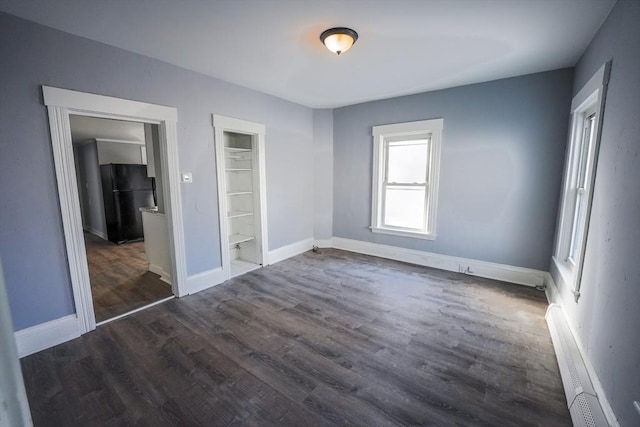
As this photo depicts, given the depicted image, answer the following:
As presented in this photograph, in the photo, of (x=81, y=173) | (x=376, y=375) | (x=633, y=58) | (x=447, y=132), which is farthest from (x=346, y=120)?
(x=81, y=173)

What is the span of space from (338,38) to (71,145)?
245 cm

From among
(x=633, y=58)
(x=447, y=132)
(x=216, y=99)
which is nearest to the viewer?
(x=633, y=58)

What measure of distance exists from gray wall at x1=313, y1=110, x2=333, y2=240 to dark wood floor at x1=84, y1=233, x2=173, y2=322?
272 cm

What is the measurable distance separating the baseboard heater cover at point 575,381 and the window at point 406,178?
201 centimetres

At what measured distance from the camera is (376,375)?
82.0 inches

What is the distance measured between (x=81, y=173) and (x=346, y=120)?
264 inches

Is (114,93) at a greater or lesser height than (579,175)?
greater

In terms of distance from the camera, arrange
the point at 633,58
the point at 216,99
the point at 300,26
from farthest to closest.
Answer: the point at 216,99 < the point at 300,26 < the point at 633,58

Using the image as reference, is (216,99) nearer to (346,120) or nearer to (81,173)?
(346,120)

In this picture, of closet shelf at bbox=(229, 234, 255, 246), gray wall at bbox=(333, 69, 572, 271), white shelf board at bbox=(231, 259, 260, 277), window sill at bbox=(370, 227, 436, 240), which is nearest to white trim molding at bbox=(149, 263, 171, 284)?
white shelf board at bbox=(231, 259, 260, 277)

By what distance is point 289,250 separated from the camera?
4840mm

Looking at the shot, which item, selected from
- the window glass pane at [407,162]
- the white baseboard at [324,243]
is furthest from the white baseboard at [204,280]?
the window glass pane at [407,162]

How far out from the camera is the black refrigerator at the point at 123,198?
19.2ft

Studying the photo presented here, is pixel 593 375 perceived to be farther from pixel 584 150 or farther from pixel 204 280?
pixel 204 280
